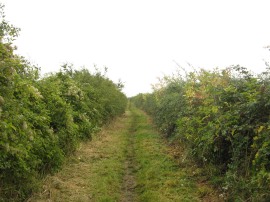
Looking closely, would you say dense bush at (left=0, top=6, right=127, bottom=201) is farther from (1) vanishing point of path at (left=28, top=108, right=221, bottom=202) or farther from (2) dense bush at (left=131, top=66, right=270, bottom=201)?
(2) dense bush at (left=131, top=66, right=270, bottom=201)

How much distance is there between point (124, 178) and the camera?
7871 millimetres

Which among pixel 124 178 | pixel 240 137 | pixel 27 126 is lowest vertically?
pixel 124 178

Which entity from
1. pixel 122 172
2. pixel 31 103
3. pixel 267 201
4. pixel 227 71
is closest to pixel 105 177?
pixel 122 172

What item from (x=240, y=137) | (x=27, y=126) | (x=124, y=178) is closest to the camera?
(x=27, y=126)

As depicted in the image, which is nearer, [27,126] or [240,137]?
[27,126]

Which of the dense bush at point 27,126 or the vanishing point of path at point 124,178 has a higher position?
the dense bush at point 27,126

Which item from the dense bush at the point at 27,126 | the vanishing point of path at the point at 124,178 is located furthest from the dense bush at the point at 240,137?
the dense bush at the point at 27,126

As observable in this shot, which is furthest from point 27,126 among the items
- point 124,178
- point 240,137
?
point 240,137

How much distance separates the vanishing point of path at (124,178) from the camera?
6297mm

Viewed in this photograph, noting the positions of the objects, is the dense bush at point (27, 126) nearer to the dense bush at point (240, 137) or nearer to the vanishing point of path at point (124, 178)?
the vanishing point of path at point (124, 178)

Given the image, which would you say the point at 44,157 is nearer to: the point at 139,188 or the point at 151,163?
the point at 139,188

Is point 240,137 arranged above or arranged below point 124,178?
above

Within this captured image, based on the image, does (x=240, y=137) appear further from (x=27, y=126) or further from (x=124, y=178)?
(x=27, y=126)

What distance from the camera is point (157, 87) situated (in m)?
24.6
